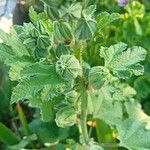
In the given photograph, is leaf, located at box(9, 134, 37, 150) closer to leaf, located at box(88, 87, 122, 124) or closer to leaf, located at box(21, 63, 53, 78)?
leaf, located at box(88, 87, 122, 124)

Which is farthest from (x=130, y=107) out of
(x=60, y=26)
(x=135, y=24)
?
(x=60, y=26)

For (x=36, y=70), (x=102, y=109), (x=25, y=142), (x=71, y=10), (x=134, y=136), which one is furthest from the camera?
(x=25, y=142)

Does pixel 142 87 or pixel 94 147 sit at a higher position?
pixel 142 87

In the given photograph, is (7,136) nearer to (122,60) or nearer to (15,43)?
(15,43)

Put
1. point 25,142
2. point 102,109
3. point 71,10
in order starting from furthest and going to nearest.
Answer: point 25,142 → point 102,109 → point 71,10

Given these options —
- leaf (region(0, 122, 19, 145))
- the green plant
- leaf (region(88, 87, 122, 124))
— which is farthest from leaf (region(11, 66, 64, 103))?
leaf (region(0, 122, 19, 145))

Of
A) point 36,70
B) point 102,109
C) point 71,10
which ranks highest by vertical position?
point 71,10

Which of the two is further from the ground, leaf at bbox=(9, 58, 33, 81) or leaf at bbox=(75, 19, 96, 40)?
leaf at bbox=(75, 19, 96, 40)

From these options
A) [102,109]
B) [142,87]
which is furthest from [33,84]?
[142,87]
